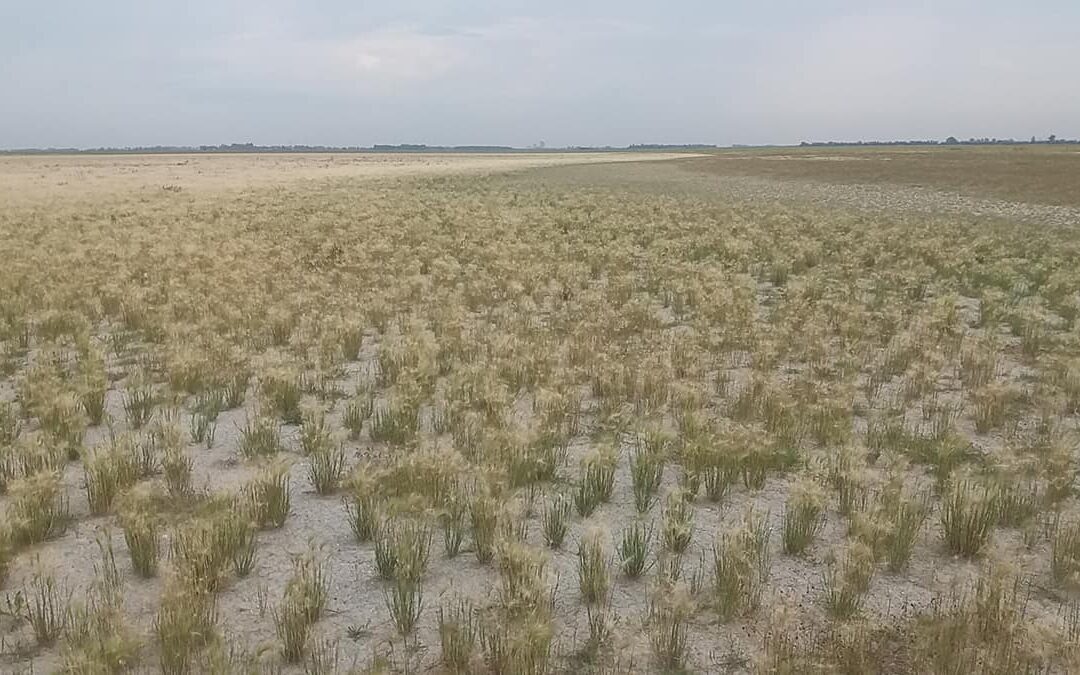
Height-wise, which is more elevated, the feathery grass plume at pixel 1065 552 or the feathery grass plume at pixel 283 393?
the feathery grass plume at pixel 283 393

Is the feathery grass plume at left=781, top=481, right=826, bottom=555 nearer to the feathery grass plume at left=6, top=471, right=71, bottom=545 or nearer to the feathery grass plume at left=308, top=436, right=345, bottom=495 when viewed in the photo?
the feathery grass plume at left=308, top=436, right=345, bottom=495

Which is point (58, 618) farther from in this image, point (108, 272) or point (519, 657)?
point (108, 272)

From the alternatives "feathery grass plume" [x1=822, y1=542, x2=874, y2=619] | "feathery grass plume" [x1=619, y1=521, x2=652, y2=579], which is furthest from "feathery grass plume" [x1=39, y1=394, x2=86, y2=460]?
"feathery grass plume" [x1=822, y1=542, x2=874, y2=619]

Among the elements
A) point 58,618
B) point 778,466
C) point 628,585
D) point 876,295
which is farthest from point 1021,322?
point 58,618

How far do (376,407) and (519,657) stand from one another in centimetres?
423

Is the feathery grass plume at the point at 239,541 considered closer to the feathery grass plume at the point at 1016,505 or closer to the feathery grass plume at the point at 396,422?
the feathery grass plume at the point at 396,422

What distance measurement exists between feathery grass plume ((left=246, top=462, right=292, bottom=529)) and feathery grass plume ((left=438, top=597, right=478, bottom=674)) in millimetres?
1524

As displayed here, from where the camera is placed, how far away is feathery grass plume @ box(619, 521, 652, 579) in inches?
172

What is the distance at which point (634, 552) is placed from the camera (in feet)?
14.5

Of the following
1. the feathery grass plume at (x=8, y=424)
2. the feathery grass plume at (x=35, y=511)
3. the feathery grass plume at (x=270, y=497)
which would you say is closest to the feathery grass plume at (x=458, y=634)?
the feathery grass plume at (x=270, y=497)

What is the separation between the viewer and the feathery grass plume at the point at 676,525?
15.1 ft

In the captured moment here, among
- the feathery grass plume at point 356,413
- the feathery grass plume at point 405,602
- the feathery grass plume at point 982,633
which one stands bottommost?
the feathery grass plume at point 405,602

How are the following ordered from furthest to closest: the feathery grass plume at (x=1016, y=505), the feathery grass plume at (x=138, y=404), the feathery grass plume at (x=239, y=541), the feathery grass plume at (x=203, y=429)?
the feathery grass plume at (x=138, y=404) → the feathery grass plume at (x=203, y=429) → the feathery grass plume at (x=1016, y=505) → the feathery grass plume at (x=239, y=541)

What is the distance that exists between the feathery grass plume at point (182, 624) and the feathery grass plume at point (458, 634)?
106 cm
